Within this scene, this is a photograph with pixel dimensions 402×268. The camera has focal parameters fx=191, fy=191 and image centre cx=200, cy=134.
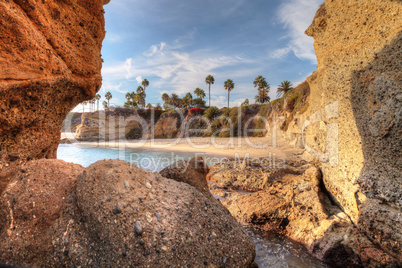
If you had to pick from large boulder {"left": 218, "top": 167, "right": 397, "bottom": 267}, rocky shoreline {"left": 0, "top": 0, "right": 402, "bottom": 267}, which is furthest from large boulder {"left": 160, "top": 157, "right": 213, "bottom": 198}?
large boulder {"left": 218, "top": 167, "right": 397, "bottom": 267}

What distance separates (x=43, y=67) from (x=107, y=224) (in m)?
2.70

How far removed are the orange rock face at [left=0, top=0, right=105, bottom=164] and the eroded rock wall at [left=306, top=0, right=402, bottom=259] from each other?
557 centimetres

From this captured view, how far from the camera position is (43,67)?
10.1 feet

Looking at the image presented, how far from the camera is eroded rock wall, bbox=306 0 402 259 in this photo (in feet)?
10.2

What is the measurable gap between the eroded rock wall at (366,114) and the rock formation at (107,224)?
2.39 m

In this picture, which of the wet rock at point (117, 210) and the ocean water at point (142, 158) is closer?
the wet rock at point (117, 210)

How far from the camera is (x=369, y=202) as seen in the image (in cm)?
344

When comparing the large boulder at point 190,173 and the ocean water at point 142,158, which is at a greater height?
the large boulder at point 190,173

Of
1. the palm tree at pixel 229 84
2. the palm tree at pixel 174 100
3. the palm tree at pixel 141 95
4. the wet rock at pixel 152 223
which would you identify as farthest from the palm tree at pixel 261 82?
the wet rock at pixel 152 223

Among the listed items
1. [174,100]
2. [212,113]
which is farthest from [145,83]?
[212,113]

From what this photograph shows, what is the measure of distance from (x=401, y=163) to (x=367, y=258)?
1.67 meters

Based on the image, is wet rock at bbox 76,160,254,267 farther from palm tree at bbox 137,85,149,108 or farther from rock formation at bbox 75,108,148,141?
palm tree at bbox 137,85,149,108

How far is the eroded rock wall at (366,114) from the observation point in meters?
3.11

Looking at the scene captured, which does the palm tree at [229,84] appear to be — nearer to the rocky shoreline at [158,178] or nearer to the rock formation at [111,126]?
the rock formation at [111,126]
